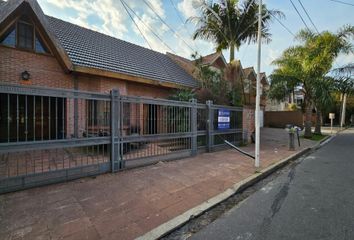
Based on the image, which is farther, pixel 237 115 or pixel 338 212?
pixel 237 115

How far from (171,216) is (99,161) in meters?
2.92

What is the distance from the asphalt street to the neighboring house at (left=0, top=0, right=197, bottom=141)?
4.09 meters

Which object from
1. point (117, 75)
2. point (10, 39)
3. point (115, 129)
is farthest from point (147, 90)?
point (115, 129)

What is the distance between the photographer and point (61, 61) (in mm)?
9023

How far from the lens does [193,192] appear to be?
480 cm

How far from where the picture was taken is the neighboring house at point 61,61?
26.8ft

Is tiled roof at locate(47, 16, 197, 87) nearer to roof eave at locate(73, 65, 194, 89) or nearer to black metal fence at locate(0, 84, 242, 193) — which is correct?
roof eave at locate(73, 65, 194, 89)

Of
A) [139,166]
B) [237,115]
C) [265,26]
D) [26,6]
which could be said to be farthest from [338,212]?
[265,26]

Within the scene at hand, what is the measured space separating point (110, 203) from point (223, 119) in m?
7.20

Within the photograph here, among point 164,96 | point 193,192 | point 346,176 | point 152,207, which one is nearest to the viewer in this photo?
point 152,207

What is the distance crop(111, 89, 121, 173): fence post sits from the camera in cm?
587

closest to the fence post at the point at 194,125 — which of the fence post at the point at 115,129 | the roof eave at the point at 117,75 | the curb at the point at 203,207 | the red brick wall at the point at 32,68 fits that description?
the curb at the point at 203,207

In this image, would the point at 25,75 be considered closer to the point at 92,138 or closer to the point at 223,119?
the point at 92,138

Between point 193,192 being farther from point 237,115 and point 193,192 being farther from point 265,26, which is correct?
point 265,26
